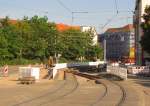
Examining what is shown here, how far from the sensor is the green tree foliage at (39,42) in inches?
4926

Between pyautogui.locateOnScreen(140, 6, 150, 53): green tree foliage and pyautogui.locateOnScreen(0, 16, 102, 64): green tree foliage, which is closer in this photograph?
pyautogui.locateOnScreen(140, 6, 150, 53): green tree foliage

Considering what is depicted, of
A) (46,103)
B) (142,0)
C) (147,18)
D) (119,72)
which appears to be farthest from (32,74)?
(142,0)

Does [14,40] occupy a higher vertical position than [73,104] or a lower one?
higher

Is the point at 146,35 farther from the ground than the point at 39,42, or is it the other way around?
the point at 39,42

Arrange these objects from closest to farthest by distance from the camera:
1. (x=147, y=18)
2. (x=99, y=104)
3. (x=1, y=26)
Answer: (x=99, y=104)
(x=147, y=18)
(x=1, y=26)

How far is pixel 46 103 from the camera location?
24.9 meters

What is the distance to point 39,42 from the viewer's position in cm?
13638

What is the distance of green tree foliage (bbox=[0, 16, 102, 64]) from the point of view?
125 metres

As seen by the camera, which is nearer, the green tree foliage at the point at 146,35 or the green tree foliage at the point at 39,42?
the green tree foliage at the point at 146,35

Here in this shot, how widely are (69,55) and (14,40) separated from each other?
1198 inches

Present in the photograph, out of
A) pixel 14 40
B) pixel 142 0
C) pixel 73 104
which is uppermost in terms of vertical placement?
pixel 142 0

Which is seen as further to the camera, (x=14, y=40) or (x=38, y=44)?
(x=38, y=44)

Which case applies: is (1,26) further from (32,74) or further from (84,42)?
(32,74)

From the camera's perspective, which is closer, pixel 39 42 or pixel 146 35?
pixel 146 35
